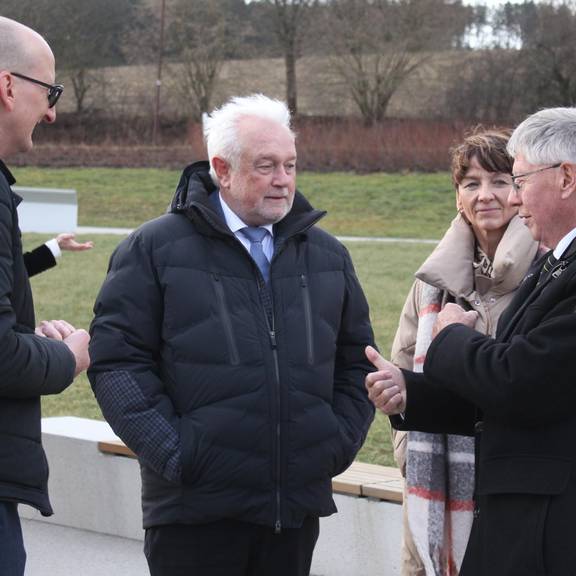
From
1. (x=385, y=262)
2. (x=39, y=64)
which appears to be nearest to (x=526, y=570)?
(x=39, y=64)

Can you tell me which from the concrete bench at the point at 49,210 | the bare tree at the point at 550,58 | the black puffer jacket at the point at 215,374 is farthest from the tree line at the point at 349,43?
the black puffer jacket at the point at 215,374

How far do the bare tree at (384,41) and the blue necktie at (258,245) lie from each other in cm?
3665

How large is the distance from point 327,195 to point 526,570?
26.2 m

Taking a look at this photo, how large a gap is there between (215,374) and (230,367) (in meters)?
0.05

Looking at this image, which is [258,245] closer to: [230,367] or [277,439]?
[230,367]

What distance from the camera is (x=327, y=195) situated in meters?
28.8

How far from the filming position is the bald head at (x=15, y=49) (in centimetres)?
304

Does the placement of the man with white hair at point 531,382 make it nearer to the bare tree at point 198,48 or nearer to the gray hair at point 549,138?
the gray hair at point 549,138

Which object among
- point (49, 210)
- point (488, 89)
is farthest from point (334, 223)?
point (488, 89)

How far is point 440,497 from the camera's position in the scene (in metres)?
4.04

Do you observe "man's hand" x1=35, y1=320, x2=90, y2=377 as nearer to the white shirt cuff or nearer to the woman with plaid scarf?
the white shirt cuff

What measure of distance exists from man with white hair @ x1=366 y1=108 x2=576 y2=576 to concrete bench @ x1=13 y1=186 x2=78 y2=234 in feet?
66.2

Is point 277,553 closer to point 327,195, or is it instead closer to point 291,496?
point 291,496

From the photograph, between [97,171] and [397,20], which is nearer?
[97,171]
